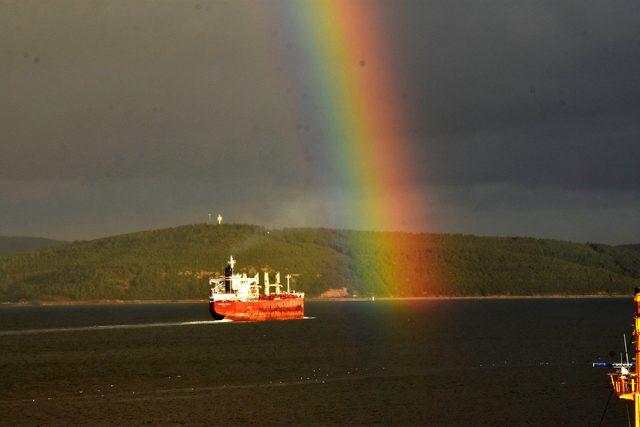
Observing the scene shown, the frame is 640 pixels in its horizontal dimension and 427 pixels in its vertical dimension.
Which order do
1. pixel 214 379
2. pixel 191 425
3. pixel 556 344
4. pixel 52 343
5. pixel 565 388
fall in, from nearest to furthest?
pixel 191 425 → pixel 565 388 → pixel 214 379 → pixel 556 344 → pixel 52 343

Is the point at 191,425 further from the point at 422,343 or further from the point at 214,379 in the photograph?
the point at 422,343

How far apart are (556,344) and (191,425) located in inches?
3696

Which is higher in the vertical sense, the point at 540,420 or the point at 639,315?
the point at 639,315

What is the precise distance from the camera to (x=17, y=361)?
14100cm

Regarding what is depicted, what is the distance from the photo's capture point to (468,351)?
149 meters

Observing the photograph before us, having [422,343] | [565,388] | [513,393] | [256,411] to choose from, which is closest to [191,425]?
[256,411]

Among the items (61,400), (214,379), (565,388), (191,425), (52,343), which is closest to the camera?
(191,425)

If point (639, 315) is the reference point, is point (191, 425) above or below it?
below

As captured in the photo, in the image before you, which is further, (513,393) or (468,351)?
(468,351)

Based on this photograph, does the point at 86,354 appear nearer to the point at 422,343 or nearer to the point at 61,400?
the point at 422,343

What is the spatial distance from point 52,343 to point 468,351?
66.2 m

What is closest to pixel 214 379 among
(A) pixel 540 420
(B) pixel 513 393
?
(B) pixel 513 393

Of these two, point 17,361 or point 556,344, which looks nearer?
point 17,361

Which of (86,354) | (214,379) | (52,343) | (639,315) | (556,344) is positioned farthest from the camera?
(52,343)
